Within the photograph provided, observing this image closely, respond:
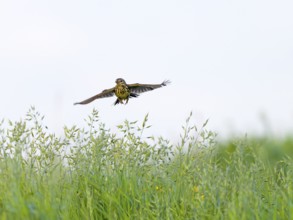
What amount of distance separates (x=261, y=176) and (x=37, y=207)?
2.63 metres

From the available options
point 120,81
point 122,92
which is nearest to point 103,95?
point 120,81

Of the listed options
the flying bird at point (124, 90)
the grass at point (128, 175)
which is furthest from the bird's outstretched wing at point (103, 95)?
the grass at point (128, 175)

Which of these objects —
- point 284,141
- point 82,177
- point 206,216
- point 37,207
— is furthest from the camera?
point 284,141

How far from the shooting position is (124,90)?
10.1m

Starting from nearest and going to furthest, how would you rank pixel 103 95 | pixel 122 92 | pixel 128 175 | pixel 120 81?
pixel 128 175
pixel 122 92
pixel 120 81
pixel 103 95

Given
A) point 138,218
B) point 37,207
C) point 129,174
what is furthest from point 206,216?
point 37,207

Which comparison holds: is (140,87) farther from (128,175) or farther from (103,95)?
(128,175)

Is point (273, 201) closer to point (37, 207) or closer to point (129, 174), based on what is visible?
point (129, 174)

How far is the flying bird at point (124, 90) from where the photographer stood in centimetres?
Result: 1009

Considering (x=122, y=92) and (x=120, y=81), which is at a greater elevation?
(x=120, y=81)

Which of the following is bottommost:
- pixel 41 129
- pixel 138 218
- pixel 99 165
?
pixel 138 218

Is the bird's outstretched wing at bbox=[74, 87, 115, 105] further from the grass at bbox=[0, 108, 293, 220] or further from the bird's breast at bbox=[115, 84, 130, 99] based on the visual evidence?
the grass at bbox=[0, 108, 293, 220]

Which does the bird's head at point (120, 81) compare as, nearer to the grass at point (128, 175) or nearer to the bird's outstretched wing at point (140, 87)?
the bird's outstretched wing at point (140, 87)

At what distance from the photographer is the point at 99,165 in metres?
6.58
